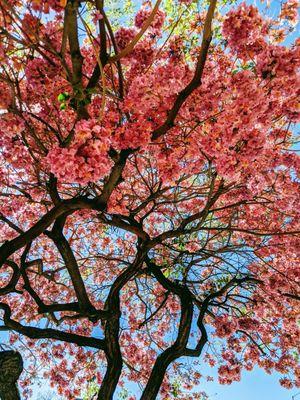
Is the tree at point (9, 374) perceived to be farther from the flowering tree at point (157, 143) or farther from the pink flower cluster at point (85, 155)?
the pink flower cluster at point (85, 155)

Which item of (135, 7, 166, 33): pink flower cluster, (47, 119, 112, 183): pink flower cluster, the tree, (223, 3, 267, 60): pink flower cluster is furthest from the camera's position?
the tree

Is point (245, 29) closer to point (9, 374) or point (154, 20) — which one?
point (154, 20)

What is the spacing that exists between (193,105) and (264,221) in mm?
4446

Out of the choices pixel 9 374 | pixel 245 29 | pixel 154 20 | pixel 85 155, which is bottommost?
pixel 9 374

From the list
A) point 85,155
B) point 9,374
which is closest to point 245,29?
point 85,155

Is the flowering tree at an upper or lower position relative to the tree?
upper

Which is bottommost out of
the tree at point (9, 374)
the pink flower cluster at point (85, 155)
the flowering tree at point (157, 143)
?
the tree at point (9, 374)

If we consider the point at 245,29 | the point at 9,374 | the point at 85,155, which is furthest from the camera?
the point at 9,374

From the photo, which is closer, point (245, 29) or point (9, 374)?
point (245, 29)

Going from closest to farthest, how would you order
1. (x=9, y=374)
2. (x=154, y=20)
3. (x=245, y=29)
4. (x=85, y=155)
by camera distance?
(x=85, y=155) → (x=245, y=29) → (x=154, y=20) → (x=9, y=374)

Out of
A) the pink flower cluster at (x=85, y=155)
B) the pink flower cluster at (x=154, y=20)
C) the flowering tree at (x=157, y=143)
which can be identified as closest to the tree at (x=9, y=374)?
the flowering tree at (x=157, y=143)

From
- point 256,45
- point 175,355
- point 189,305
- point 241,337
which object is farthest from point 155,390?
point 256,45

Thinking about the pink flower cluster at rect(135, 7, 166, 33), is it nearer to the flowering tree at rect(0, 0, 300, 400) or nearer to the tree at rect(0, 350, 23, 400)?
the flowering tree at rect(0, 0, 300, 400)

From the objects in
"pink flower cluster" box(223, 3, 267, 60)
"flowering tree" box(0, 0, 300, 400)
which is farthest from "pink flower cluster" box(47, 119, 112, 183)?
"pink flower cluster" box(223, 3, 267, 60)
